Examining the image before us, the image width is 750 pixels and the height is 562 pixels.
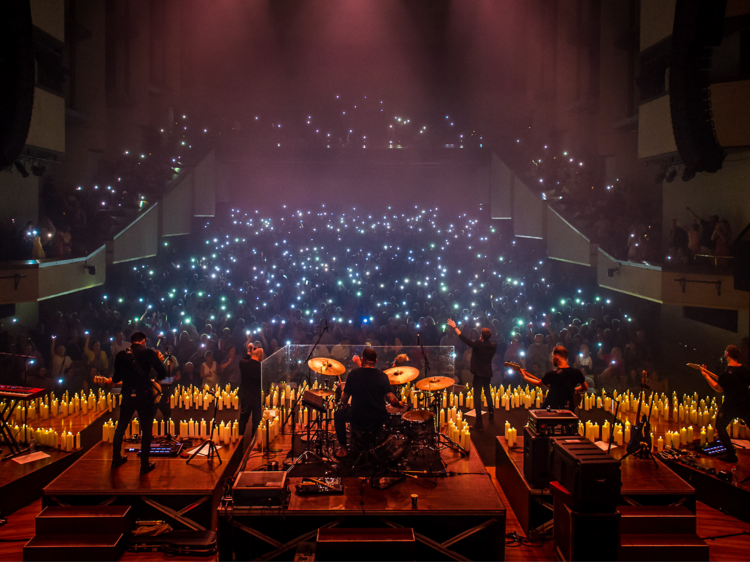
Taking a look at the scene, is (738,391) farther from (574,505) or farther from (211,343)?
(211,343)

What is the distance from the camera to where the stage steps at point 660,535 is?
4250 millimetres

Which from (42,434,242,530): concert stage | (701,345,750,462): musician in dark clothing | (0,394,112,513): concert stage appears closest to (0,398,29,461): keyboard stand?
(0,394,112,513): concert stage

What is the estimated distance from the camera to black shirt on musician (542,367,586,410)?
18.1ft

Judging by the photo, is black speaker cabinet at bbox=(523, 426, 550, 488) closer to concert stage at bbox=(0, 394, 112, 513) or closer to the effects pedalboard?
the effects pedalboard

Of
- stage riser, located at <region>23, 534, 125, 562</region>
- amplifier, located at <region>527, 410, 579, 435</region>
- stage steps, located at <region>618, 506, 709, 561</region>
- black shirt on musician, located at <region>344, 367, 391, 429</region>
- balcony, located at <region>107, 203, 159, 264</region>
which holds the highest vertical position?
balcony, located at <region>107, 203, 159, 264</region>

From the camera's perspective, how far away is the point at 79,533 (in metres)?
4.45

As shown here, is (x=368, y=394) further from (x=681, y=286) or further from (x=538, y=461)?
(x=681, y=286)

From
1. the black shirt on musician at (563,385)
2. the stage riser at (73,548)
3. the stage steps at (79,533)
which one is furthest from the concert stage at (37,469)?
the black shirt on musician at (563,385)

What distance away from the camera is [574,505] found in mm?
3916

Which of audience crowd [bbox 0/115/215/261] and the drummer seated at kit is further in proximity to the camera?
audience crowd [bbox 0/115/215/261]

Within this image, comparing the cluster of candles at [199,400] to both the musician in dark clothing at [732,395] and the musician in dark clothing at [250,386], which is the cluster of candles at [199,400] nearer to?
the musician in dark clothing at [250,386]

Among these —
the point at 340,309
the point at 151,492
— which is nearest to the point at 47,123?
the point at 340,309

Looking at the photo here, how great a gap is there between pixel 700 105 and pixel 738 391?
192 inches

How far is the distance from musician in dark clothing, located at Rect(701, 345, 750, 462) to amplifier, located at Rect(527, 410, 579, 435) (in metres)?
1.92
